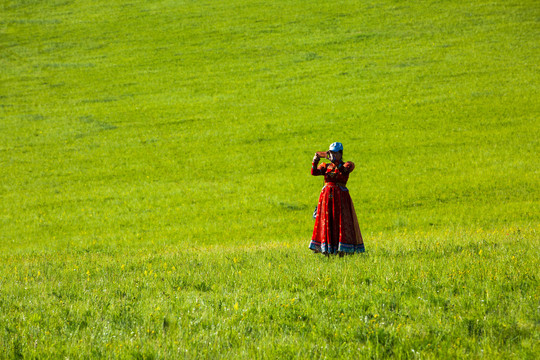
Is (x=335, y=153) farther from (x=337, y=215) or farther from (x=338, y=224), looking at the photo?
(x=338, y=224)

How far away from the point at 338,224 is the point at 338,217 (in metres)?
0.15

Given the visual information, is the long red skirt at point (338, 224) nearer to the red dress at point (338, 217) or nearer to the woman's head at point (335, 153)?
the red dress at point (338, 217)

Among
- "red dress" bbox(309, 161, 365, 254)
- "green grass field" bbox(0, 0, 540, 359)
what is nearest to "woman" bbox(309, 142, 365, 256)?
"red dress" bbox(309, 161, 365, 254)

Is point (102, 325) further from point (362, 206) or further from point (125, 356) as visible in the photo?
point (362, 206)

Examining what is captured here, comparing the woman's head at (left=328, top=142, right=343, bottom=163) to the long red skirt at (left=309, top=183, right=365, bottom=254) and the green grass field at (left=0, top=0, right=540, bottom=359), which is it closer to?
the long red skirt at (left=309, top=183, right=365, bottom=254)

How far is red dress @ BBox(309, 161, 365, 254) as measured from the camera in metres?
9.73

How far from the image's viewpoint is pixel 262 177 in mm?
22000

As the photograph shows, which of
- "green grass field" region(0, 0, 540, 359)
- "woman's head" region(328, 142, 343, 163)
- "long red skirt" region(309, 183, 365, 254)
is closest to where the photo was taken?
"green grass field" region(0, 0, 540, 359)

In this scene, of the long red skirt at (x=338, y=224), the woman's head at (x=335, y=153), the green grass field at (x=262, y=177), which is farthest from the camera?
the woman's head at (x=335, y=153)

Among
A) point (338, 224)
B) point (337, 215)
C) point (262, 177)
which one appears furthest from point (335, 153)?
point (262, 177)

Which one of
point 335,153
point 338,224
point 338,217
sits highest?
point 335,153

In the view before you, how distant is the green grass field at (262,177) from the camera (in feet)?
19.2

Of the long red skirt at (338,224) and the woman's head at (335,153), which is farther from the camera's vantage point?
the woman's head at (335,153)

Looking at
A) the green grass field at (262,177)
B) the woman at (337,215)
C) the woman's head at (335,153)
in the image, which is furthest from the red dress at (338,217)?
the green grass field at (262,177)
